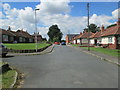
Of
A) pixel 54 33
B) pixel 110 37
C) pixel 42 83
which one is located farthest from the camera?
pixel 54 33

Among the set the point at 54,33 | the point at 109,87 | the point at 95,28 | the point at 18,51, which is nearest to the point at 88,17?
the point at 18,51

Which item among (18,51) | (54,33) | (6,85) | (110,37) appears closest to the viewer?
(6,85)

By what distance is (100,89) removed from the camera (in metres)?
4.95

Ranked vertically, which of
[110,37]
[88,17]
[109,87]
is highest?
[88,17]

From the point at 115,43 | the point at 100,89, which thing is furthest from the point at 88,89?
the point at 115,43

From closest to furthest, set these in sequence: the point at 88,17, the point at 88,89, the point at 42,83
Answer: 1. the point at 88,89
2. the point at 42,83
3. the point at 88,17

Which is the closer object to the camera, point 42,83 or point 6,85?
point 6,85

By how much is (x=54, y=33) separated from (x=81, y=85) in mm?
109568

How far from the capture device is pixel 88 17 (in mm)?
26969

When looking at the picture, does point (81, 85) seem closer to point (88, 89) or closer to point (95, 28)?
point (88, 89)

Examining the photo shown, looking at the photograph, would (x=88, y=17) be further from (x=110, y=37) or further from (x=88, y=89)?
(x=88, y=89)

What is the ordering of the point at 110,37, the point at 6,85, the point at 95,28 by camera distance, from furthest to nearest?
the point at 95,28
the point at 110,37
the point at 6,85

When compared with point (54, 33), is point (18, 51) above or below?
below

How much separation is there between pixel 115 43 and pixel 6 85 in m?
26.4
